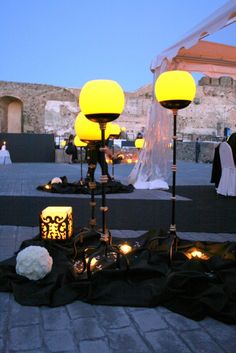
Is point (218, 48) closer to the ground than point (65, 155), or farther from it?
farther from it

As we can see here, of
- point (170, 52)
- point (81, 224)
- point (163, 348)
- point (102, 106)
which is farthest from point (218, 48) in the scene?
point (163, 348)

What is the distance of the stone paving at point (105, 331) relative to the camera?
1678mm

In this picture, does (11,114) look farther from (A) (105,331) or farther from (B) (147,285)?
(A) (105,331)

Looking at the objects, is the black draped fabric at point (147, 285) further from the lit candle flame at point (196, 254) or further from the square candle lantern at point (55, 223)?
the square candle lantern at point (55, 223)

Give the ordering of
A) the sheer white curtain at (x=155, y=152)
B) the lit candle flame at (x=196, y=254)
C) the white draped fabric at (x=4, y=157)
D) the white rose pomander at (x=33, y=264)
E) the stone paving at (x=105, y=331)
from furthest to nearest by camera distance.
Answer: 1. the white draped fabric at (x=4, y=157)
2. the sheer white curtain at (x=155, y=152)
3. the lit candle flame at (x=196, y=254)
4. the white rose pomander at (x=33, y=264)
5. the stone paving at (x=105, y=331)

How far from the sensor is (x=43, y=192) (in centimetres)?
673

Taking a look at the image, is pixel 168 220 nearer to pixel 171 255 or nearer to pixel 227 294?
pixel 171 255

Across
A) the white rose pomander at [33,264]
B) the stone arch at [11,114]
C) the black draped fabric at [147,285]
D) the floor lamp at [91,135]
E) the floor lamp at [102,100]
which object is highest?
the stone arch at [11,114]

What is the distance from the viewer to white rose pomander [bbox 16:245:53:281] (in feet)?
7.73

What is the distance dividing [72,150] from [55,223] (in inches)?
497

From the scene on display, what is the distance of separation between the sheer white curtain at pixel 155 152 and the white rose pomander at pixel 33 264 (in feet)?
16.5

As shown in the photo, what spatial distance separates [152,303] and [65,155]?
604 inches

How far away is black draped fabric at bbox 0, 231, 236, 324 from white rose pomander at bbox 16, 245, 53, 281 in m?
0.04

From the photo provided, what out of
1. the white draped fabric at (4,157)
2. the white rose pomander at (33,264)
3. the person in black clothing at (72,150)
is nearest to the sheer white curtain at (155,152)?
the white rose pomander at (33,264)
